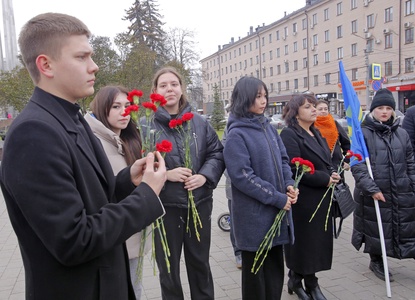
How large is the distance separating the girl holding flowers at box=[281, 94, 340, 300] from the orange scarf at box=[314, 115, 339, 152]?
83 cm

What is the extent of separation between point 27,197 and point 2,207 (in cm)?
798

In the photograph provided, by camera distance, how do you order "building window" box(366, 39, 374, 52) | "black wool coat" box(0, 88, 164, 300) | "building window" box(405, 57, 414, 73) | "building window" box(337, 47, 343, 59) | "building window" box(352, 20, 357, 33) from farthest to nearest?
"building window" box(337, 47, 343, 59)
"building window" box(352, 20, 357, 33)
"building window" box(366, 39, 374, 52)
"building window" box(405, 57, 414, 73)
"black wool coat" box(0, 88, 164, 300)

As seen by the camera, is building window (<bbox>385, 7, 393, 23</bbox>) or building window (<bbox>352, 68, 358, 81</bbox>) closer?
building window (<bbox>385, 7, 393, 23</bbox>)

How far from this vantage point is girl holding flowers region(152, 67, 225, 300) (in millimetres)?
2891

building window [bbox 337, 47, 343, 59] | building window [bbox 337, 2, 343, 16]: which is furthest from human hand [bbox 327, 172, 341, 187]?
building window [bbox 337, 2, 343, 16]

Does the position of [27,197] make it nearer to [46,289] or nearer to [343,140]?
[46,289]

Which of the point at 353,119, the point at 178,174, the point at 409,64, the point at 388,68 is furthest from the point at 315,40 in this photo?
the point at 178,174

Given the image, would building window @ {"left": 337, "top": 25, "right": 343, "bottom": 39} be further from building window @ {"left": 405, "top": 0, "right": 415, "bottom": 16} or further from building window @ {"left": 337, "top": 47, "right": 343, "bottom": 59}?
building window @ {"left": 405, "top": 0, "right": 415, "bottom": 16}

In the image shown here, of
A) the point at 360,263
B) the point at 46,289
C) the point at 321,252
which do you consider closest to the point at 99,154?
the point at 46,289

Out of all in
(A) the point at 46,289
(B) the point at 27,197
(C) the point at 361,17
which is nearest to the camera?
(B) the point at 27,197

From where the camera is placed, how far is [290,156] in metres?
3.44

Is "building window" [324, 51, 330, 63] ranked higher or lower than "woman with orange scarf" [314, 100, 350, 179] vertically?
higher

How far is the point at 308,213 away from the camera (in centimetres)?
343

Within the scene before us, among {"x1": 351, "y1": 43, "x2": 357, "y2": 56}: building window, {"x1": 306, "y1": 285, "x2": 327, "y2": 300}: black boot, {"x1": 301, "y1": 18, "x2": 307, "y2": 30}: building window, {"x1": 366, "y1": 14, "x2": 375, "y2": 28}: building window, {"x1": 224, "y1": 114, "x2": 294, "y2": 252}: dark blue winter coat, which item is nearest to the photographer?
{"x1": 224, "y1": 114, "x2": 294, "y2": 252}: dark blue winter coat
